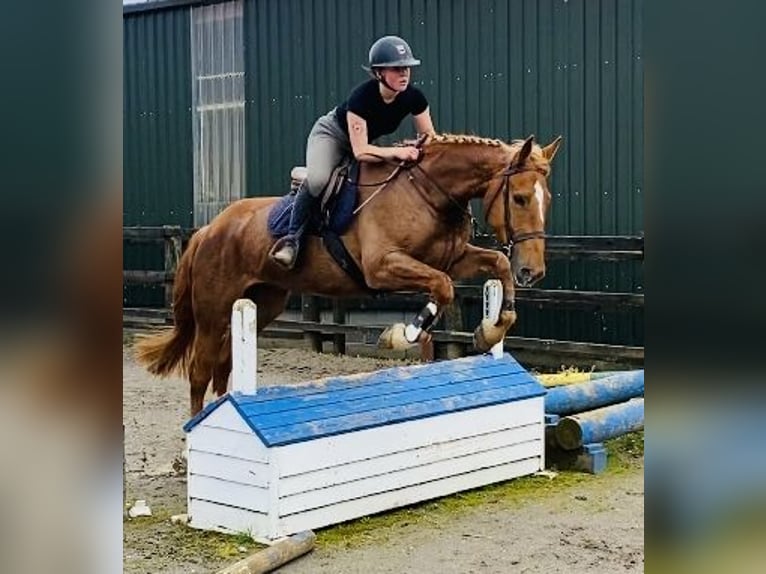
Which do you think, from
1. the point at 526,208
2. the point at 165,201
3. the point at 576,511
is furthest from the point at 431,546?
the point at 165,201

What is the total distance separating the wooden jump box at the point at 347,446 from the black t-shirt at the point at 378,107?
1111mm

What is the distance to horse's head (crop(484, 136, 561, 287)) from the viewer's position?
439 centimetres

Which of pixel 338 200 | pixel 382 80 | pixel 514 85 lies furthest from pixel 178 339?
pixel 514 85

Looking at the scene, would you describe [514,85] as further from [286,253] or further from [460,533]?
[460,533]

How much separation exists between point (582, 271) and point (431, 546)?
15.0ft

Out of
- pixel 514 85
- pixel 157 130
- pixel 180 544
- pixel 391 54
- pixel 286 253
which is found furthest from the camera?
pixel 157 130

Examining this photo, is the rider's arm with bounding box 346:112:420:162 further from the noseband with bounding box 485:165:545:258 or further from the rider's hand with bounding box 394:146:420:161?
the noseband with bounding box 485:165:545:258

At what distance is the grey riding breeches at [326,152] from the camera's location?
191 inches

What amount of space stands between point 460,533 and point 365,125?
5.77 ft

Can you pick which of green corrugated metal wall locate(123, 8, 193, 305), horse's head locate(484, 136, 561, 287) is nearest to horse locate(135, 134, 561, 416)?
horse's head locate(484, 136, 561, 287)

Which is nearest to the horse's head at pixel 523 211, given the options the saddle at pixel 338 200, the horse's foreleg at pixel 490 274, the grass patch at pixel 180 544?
the horse's foreleg at pixel 490 274

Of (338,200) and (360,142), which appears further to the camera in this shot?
(338,200)

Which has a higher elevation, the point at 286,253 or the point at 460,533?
the point at 286,253

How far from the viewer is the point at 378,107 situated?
463 centimetres
